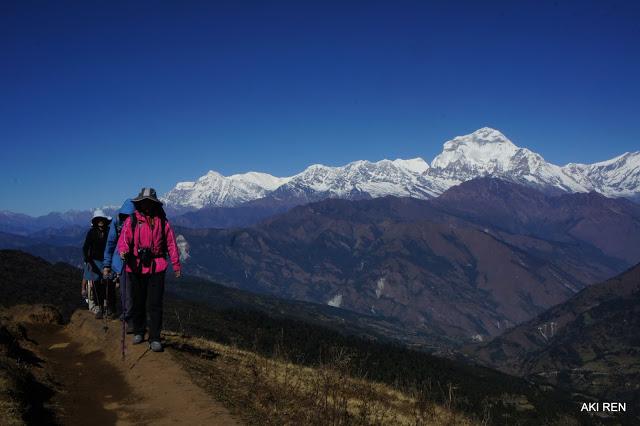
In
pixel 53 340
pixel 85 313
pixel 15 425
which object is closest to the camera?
pixel 15 425

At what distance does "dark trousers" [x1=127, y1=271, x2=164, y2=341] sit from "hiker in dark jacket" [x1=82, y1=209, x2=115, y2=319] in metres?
5.80

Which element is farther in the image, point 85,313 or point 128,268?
point 85,313

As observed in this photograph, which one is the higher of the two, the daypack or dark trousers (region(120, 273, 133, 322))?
the daypack

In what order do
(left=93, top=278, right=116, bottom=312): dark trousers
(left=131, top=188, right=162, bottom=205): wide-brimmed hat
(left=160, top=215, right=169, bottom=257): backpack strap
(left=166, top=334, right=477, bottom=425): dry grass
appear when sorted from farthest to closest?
(left=93, top=278, right=116, bottom=312): dark trousers, (left=160, top=215, right=169, bottom=257): backpack strap, (left=131, top=188, right=162, bottom=205): wide-brimmed hat, (left=166, top=334, right=477, bottom=425): dry grass

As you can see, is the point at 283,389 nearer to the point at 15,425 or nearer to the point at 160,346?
the point at 160,346

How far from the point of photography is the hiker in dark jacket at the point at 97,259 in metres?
22.8

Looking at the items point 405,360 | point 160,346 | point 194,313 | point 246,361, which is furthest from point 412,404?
point 194,313

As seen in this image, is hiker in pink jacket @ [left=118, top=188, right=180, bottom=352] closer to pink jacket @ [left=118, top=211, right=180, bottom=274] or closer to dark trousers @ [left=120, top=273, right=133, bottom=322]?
pink jacket @ [left=118, top=211, right=180, bottom=274]

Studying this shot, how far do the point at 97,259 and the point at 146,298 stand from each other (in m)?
6.85

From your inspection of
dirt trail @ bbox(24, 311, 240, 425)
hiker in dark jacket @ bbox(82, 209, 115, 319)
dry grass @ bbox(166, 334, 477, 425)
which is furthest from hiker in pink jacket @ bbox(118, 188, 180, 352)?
hiker in dark jacket @ bbox(82, 209, 115, 319)

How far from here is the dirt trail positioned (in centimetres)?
1241

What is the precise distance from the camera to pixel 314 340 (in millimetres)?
187250

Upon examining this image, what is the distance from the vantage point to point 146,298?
1759cm

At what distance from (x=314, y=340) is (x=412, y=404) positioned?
16996 cm
